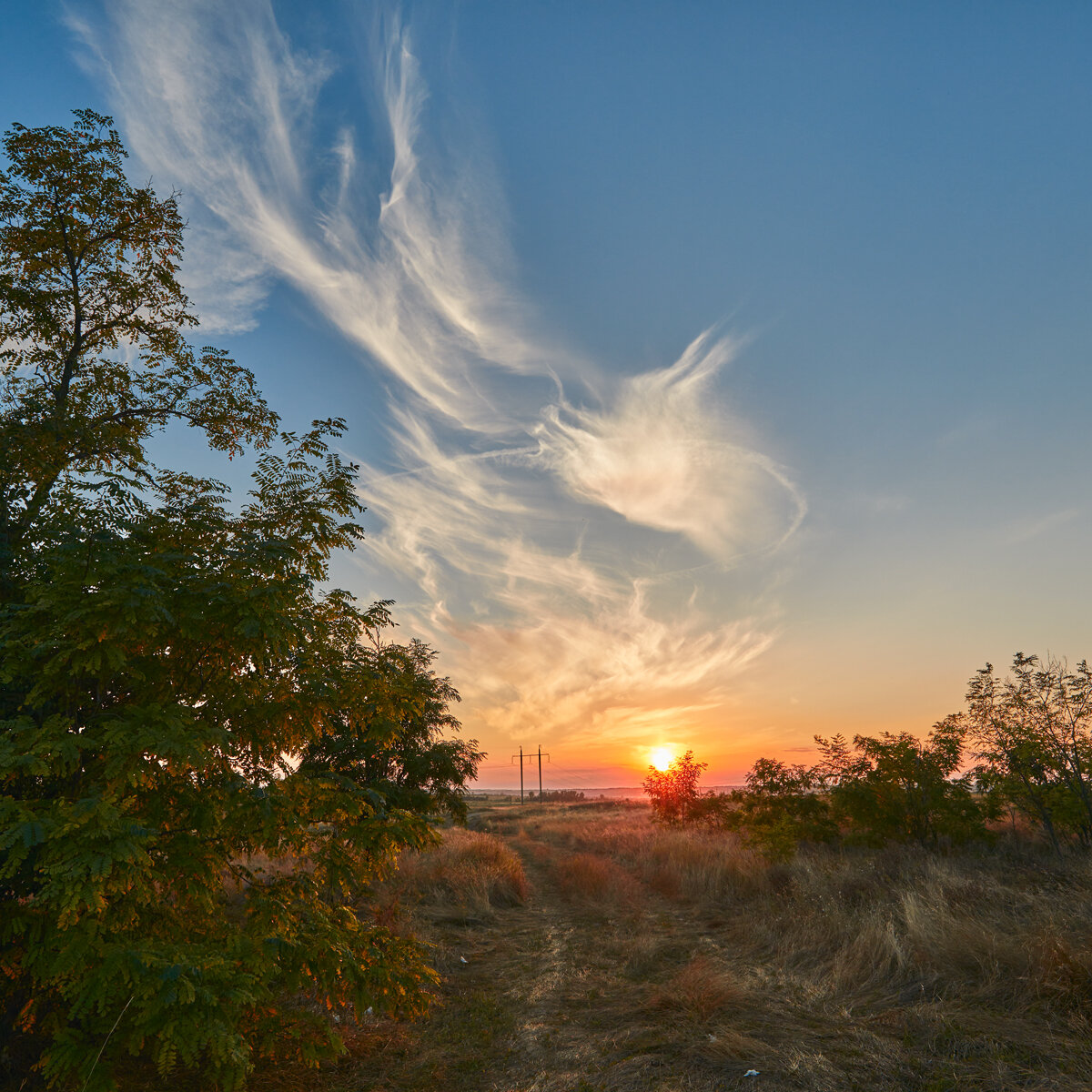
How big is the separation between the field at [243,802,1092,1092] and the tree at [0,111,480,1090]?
1.73 metres

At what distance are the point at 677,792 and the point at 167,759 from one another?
3094 centimetres

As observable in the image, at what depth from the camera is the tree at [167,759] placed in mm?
4148

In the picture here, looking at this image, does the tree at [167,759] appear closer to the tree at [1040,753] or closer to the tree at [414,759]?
the tree at [414,759]

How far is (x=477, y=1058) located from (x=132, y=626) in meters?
6.03

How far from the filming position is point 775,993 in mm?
7957

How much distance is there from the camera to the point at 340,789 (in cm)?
641

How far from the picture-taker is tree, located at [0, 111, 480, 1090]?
4.15 meters

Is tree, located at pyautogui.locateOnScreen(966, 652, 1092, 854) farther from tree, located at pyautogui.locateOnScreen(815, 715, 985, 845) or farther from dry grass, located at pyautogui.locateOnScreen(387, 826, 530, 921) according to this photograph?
dry grass, located at pyautogui.locateOnScreen(387, 826, 530, 921)

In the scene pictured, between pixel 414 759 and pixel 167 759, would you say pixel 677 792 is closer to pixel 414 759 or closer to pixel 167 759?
pixel 414 759

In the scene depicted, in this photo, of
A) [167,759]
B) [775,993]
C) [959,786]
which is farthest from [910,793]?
[167,759]

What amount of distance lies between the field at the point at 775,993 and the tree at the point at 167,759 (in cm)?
173

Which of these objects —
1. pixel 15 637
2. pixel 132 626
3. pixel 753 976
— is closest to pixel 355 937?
pixel 132 626

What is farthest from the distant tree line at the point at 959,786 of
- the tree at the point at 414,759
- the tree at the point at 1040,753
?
the tree at the point at 414,759

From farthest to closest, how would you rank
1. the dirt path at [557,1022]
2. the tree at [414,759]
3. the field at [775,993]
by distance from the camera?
the tree at [414,759] → the dirt path at [557,1022] → the field at [775,993]
